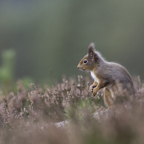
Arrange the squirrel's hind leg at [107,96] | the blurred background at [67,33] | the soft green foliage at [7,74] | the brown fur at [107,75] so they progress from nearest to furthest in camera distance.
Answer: the brown fur at [107,75]
the squirrel's hind leg at [107,96]
the soft green foliage at [7,74]
the blurred background at [67,33]

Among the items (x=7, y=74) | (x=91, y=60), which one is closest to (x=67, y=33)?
(x=7, y=74)

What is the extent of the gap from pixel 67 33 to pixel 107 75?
3749 cm

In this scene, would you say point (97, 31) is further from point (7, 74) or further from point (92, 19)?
point (7, 74)

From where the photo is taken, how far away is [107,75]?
176 inches

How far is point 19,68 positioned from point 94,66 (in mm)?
31750

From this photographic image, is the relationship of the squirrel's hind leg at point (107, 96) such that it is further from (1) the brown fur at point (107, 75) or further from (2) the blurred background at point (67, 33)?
(2) the blurred background at point (67, 33)

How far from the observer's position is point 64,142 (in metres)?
2.43

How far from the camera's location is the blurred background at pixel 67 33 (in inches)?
1323

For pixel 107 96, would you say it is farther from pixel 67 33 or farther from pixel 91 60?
pixel 67 33

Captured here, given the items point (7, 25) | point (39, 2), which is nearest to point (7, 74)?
point (7, 25)

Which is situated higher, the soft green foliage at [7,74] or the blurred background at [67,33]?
the blurred background at [67,33]

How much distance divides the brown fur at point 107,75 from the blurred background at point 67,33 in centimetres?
2378

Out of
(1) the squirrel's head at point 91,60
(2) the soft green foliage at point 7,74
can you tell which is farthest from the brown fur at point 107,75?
(2) the soft green foliage at point 7,74

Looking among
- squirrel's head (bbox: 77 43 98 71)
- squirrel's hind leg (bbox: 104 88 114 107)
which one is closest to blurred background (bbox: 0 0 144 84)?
squirrel's head (bbox: 77 43 98 71)
